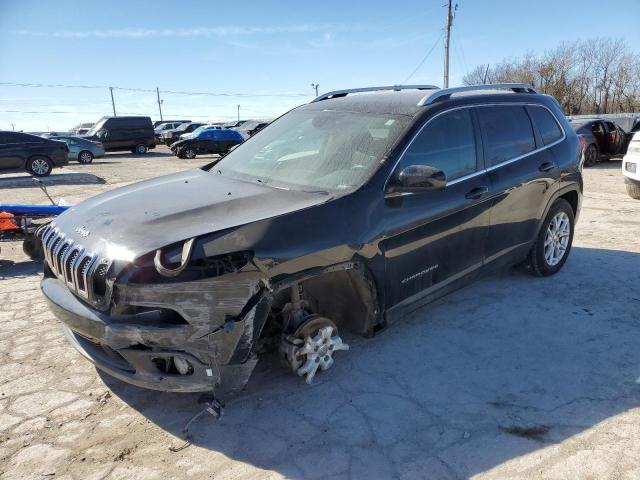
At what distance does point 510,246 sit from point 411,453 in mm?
2450

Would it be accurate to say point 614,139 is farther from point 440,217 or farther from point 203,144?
point 203,144

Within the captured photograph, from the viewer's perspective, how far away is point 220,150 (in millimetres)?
25438

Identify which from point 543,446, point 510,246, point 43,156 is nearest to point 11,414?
point 543,446

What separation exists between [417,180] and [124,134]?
2793cm

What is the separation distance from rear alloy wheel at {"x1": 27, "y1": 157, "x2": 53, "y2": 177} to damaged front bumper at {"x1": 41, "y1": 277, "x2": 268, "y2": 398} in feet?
53.1

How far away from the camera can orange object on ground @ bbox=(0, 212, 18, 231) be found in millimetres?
6141

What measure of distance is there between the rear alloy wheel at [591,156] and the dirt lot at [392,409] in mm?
13414

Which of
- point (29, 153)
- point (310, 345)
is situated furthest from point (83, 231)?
point (29, 153)

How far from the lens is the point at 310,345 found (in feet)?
10.4

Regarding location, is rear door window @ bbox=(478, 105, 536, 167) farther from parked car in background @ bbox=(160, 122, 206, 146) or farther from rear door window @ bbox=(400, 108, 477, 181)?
parked car in background @ bbox=(160, 122, 206, 146)

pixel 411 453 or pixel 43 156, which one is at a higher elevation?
pixel 43 156

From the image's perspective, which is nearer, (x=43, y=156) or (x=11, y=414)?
(x=11, y=414)

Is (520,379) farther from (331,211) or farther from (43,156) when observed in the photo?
(43,156)

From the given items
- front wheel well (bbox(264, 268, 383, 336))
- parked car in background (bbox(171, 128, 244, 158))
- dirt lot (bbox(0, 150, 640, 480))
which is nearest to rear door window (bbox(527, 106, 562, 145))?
dirt lot (bbox(0, 150, 640, 480))
